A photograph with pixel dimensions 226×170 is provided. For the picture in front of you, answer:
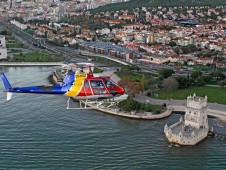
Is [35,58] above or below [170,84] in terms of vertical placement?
above

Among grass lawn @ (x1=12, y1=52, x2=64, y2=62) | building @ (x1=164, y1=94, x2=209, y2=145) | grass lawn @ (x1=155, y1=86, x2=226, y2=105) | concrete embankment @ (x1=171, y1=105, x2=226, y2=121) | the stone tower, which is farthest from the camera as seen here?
grass lawn @ (x1=12, y1=52, x2=64, y2=62)

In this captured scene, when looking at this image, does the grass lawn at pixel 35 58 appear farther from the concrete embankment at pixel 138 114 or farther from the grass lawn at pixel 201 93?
the concrete embankment at pixel 138 114

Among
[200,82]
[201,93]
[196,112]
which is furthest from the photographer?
[200,82]

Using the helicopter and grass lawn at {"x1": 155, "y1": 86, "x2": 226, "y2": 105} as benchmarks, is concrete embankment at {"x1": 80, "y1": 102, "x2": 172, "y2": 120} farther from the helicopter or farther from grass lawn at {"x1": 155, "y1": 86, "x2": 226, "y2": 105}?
the helicopter

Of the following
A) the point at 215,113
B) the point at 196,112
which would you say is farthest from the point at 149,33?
the point at 196,112

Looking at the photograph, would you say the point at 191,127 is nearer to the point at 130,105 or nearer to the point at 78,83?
the point at 130,105

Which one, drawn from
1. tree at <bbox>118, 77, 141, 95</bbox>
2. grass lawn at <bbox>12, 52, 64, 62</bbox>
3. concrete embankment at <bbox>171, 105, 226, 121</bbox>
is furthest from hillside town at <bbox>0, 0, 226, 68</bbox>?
concrete embankment at <bbox>171, 105, 226, 121</bbox>
